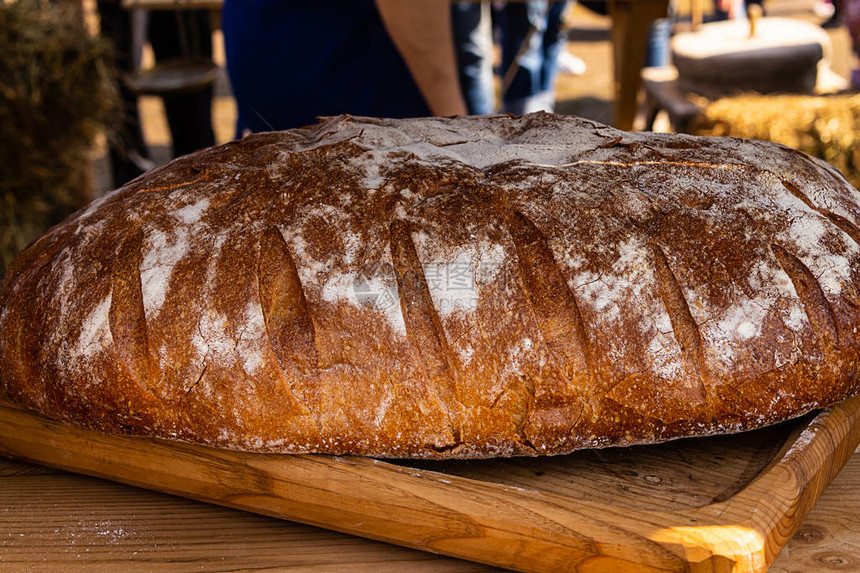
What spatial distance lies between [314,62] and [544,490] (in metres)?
1.70

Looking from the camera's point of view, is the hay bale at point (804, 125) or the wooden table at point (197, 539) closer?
the wooden table at point (197, 539)

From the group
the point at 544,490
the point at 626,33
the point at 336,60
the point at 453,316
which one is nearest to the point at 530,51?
the point at 626,33

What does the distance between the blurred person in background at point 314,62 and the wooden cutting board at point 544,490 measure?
1295 mm

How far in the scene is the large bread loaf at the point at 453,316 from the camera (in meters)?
1.25

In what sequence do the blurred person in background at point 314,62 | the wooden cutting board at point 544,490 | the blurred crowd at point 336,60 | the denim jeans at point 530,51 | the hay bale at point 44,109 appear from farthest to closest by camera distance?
the denim jeans at point 530,51 → the hay bale at point 44,109 → the blurred person in background at point 314,62 → the blurred crowd at point 336,60 → the wooden cutting board at point 544,490

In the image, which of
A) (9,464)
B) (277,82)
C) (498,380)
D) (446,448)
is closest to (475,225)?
(498,380)

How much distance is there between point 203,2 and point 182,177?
249cm

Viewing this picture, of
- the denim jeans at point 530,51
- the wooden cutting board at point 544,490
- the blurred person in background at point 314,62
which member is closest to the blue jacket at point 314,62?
the blurred person in background at point 314,62

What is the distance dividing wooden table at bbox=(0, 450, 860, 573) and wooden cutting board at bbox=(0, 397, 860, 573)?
0.03m

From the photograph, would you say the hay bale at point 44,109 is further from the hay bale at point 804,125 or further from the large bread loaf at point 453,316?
the hay bale at point 804,125

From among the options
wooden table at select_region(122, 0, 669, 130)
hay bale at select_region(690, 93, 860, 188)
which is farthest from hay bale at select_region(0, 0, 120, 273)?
hay bale at select_region(690, 93, 860, 188)

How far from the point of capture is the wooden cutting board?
1.08m

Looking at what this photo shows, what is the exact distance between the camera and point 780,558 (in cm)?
117

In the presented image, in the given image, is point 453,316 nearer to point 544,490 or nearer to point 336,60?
point 544,490
